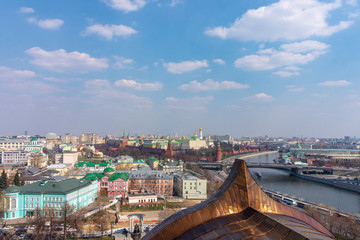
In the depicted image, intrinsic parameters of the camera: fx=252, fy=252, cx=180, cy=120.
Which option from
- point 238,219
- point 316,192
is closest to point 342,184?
point 316,192

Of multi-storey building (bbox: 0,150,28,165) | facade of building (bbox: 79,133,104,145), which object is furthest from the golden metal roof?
facade of building (bbox: 79,133,104,145)

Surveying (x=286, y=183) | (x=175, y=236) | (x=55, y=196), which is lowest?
(x=286, y=183)

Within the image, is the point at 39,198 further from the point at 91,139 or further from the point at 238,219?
the point at 91,139

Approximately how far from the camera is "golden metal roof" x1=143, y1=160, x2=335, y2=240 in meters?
4.39

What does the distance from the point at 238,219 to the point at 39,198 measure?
1900 centimetres

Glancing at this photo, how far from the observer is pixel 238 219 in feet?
16.1

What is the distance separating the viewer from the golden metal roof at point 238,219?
4.39 m

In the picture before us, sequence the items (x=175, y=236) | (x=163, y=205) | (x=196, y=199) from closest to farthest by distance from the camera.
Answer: (x=175, y=236)
(x=163, y=205)
(x=196, y=199)

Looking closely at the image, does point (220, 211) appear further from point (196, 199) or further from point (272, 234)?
point (196, 199)

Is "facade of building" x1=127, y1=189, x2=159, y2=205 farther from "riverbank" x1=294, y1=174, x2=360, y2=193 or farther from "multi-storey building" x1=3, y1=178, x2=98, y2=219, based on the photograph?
"riverbank" x1=294, y1=174, x2=360, y2=193

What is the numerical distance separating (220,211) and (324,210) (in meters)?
19.7

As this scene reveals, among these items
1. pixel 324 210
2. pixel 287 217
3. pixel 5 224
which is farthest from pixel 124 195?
pixel 287 217

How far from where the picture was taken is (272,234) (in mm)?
4281

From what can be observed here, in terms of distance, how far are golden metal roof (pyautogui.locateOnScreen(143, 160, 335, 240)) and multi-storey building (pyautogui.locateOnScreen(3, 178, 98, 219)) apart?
1574 cm
